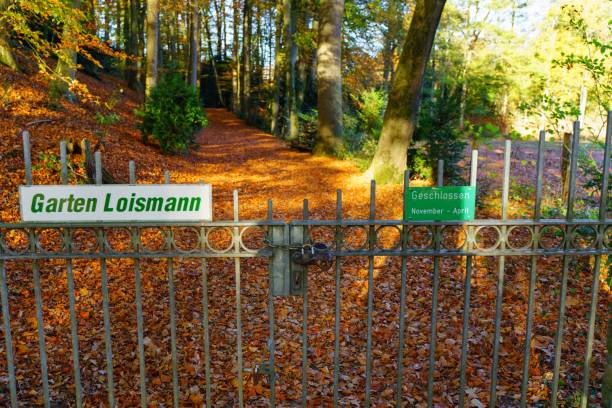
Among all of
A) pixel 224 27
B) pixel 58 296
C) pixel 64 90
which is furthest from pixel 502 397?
pixel 224 27

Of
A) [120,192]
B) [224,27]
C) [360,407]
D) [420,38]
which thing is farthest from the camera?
[224,27]

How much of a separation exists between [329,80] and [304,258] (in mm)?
13378

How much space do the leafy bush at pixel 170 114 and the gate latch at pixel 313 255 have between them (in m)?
11.8

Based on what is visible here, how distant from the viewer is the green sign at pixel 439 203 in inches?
131

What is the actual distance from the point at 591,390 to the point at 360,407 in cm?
232

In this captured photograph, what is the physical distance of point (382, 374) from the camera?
496cm

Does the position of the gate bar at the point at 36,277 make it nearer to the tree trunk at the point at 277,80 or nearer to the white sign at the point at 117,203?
the white sign at the point at 117,203

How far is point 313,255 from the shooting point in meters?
3.28

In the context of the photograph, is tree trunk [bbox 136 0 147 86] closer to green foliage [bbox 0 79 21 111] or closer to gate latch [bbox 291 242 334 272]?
green foliage [bbox 0 79 21 111]

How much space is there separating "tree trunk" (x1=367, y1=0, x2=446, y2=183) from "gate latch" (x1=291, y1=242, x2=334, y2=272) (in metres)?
7.41

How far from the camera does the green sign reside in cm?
334

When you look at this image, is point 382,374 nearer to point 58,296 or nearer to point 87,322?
point 87,322

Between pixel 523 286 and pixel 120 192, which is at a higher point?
pixel 120 192

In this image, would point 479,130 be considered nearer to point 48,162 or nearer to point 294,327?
point 294,327
